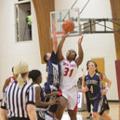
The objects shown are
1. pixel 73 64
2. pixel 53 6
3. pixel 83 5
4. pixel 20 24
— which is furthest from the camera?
pixel 20 24

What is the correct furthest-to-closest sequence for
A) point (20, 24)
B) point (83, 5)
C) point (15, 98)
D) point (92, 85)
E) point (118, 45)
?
point (20, 24)
point (83, 5)
point (118, 45)
point (92, 85)
point (15, 98)

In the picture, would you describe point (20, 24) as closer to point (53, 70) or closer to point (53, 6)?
point (53, 6)

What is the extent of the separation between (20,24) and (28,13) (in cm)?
79

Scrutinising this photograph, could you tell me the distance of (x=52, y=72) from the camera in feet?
21.3

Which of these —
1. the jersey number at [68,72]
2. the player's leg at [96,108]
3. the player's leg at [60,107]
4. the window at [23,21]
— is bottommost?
the player's leg at [96,108]

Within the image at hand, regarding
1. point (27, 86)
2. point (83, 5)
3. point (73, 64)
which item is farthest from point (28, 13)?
point (27, 86)

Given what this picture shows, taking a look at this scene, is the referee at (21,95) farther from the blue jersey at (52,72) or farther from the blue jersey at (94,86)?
the blue jersey at (94,86)

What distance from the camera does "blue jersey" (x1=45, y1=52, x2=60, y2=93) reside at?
6441mm

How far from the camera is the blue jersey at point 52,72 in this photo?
6.44m

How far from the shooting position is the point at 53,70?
6488mm

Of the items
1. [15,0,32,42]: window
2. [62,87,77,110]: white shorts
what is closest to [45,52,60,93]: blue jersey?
[62,87,77,110]: white shorts

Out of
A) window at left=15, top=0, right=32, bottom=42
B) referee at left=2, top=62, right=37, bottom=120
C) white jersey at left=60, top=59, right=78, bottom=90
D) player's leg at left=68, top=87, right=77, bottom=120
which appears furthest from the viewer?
window at left=15, top=0, right=32, bottom=42

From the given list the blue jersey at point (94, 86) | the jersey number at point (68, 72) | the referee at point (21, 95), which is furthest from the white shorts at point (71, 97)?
the referee at point (21, 95)

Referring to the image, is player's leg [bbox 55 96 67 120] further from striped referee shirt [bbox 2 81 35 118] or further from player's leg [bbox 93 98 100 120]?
striped referee shirt [bbox 2 81 35 118]
